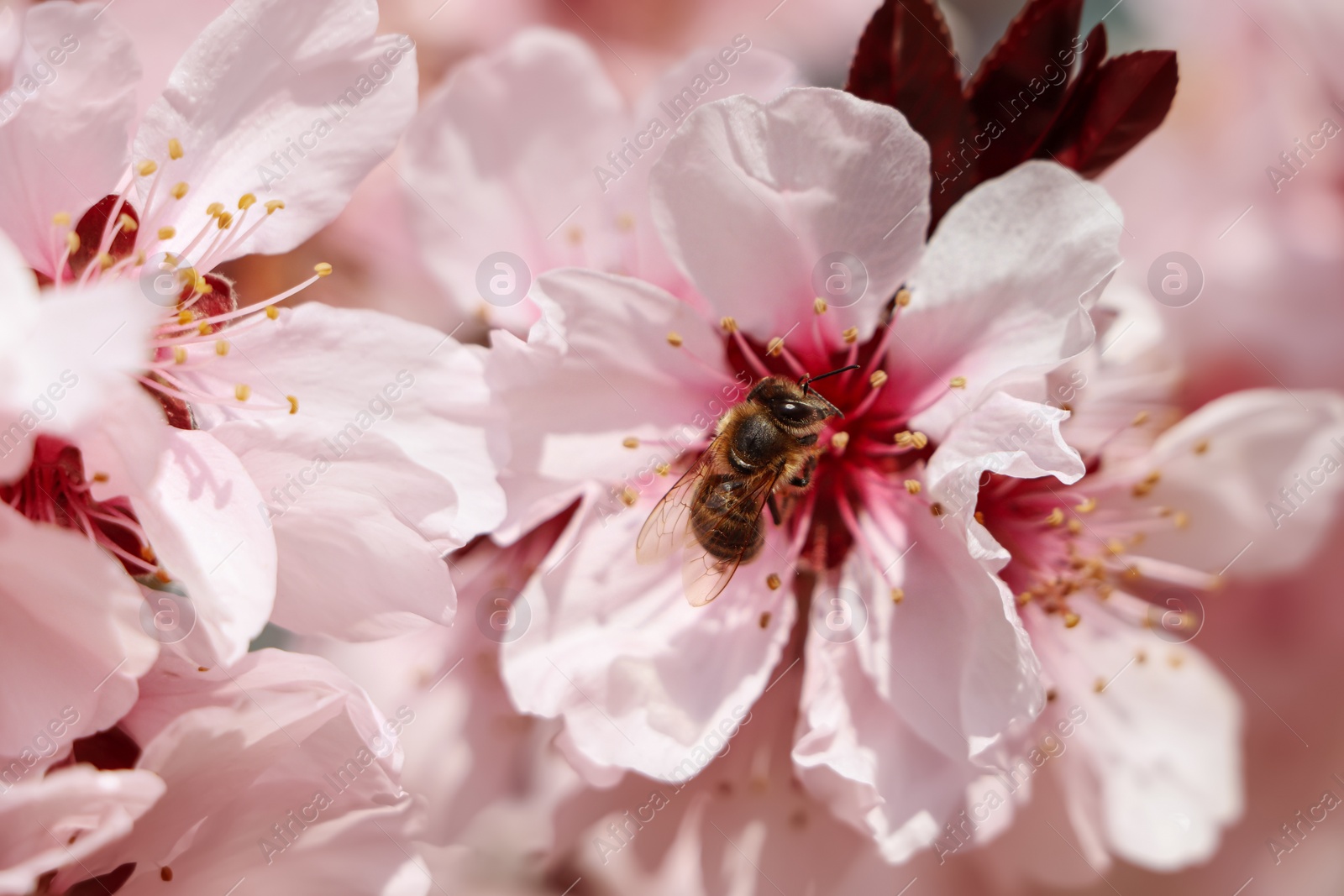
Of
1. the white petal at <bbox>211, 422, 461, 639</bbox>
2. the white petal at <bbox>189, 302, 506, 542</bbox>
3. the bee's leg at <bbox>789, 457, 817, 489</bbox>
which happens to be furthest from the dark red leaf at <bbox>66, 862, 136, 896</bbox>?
the bee's leg at <bbox>789, 457, 817, 489</bbox>

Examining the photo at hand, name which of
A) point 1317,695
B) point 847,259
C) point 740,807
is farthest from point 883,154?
point 1317,695

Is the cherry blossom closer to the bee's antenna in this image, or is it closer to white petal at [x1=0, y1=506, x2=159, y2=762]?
the bee's antenna

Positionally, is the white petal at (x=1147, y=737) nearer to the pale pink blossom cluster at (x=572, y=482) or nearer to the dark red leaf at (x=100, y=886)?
the pale pink blossom cluster at (x=572, y=482)

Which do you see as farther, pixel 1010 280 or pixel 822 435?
pixel 822 435

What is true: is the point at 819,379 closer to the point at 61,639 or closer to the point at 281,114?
the point at 281,114

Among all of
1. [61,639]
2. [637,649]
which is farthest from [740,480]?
[61,639]
